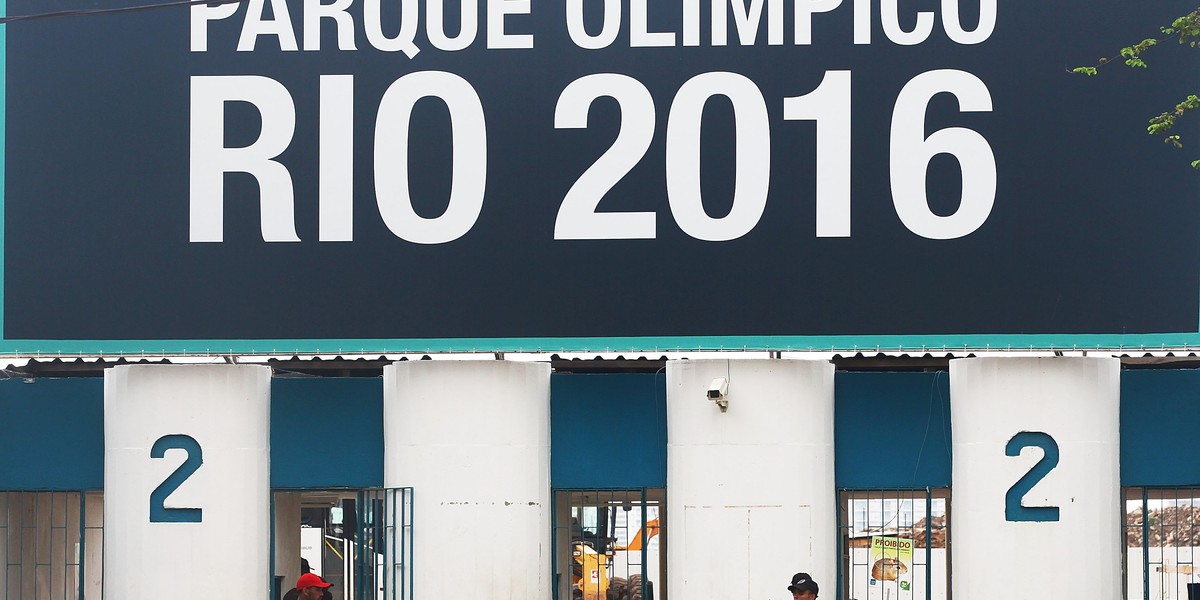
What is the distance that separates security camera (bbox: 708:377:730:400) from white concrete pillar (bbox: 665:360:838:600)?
72 mm

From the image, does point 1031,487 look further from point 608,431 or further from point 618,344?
point 618,344

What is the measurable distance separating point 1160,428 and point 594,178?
6.43 metres

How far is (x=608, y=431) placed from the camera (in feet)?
53.3

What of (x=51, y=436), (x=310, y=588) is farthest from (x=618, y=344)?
(x=51, y=436)

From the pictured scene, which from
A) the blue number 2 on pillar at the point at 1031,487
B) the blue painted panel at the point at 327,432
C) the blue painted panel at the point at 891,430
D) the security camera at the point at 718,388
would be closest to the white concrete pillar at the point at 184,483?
the blue painted panel at the point at 327,432

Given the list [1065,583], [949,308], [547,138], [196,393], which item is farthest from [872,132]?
[196,393]

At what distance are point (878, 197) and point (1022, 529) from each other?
12.4ft

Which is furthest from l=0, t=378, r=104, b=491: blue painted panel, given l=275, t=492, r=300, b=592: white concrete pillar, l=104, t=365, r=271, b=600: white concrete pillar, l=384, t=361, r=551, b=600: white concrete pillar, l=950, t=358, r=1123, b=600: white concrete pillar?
l=950, t=358, r=1123, b=600: white concrete pillar

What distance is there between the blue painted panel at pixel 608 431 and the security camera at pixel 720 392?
973mm

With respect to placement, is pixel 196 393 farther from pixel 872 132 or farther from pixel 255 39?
pixel 872 132

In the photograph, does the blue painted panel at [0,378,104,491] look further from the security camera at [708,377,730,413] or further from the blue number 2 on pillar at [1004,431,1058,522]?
the blue number 2 on pillar at [1004,431,1058,522]

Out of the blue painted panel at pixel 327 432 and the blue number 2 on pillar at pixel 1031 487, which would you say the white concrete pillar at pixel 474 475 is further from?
the blue number 2 on pillar at pixel 1031 487

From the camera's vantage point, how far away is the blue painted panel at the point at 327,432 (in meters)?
16.3

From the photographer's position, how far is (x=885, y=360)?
16.5 m
